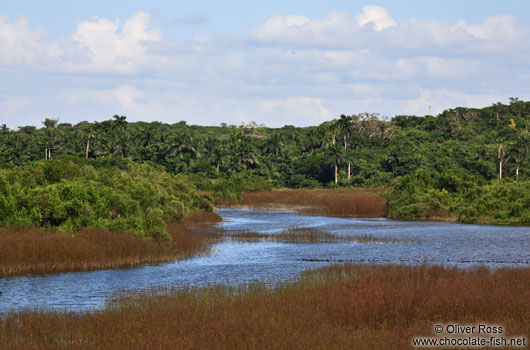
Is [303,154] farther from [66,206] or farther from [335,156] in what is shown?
[66,206]

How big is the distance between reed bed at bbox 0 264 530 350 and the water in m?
3.36

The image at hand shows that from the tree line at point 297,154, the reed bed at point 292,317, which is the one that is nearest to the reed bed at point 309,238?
the reed bed at point 292,317

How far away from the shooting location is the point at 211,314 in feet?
56.9

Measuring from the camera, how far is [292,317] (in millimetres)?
16766

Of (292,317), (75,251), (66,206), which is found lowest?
(292,317)

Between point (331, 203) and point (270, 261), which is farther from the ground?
point (331, 203)

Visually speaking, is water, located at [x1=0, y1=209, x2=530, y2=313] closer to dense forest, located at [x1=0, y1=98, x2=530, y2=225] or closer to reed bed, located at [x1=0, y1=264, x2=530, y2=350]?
reed bed, located at [x1=0, y1=264, x2=530, y2=350]

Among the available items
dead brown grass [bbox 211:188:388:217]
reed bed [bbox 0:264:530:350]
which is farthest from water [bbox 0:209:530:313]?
dead brown grass [bbox 211:188:388:217]

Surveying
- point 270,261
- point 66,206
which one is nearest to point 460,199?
point 270,261

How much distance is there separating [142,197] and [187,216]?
41.9 ft

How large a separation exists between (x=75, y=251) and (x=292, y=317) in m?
16.6

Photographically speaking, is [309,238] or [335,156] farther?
[335,156]

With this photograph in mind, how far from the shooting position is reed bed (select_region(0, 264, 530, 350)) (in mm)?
14438

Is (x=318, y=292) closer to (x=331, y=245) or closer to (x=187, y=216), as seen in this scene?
(x=331, y=245)
